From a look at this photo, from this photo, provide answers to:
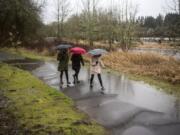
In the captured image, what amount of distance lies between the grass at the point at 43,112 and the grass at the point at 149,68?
5.56 metres

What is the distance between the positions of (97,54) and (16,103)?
442cm

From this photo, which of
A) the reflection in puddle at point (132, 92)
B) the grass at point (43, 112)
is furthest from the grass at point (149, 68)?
the grass at point (43, 112)

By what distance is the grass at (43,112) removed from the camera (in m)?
6.99

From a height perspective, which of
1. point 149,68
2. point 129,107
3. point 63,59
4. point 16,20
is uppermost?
point 16,20

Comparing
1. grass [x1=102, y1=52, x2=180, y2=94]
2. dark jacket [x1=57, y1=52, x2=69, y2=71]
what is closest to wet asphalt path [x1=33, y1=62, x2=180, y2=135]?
dark jacket [x1=57, y1=52, x2=69, y2=71]

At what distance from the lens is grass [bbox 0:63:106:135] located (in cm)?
699

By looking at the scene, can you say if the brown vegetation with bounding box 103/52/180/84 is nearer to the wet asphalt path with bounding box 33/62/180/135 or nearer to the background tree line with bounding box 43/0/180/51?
the wet asphalt path with bounding box 33/62/180/135

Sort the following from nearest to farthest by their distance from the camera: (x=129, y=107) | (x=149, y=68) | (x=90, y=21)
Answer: (x=129, y=107) → (x=149, y=68) → (x=90, y=21)

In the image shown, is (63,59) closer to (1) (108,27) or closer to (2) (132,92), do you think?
(2) (132,92)

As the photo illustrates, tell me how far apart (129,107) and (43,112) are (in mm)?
3033

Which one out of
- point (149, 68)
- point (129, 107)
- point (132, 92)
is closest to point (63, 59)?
point (132, 92)

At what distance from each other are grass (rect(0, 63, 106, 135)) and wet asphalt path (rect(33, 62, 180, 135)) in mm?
530

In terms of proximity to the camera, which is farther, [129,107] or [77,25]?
[77,25]

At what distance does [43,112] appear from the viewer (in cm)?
832
